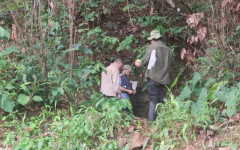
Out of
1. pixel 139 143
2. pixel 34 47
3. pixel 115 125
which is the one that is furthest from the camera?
pixel 34 47

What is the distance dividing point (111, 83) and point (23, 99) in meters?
2.04

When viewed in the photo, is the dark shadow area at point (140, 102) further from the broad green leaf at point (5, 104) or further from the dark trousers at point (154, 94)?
the broad green leaf at point (5, 104)

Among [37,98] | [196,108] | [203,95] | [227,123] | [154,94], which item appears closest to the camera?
[227,123]

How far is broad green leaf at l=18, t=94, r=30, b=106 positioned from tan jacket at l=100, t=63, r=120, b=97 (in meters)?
1.84

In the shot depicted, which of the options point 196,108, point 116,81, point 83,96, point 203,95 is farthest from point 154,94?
point 196,108

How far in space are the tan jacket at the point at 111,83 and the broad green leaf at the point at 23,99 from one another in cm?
184

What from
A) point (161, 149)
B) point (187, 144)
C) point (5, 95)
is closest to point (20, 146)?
point (5, 95)

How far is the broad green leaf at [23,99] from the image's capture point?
14.7 ft

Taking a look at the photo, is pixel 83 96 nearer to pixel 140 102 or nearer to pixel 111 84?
pixel 111 84

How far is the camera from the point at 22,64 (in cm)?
496

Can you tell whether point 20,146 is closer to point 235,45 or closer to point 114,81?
point 114,81

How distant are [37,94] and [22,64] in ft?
1.93

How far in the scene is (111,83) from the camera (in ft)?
20.1

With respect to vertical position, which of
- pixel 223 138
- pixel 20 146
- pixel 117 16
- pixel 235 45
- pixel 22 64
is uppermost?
pixel 117 16
